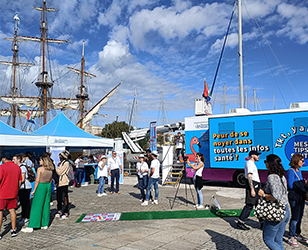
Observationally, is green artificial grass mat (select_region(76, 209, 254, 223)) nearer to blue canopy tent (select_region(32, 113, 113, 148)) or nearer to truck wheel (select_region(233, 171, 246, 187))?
truck wheel (select_region(233, 171, 246, 187))

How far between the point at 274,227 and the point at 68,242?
3803mm

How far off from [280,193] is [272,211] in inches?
11.6

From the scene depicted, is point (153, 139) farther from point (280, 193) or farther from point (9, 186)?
point (280, 193)

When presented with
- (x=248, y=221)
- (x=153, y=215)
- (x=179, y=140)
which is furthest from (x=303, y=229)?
(x=179, y=140)

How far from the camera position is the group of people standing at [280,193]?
3.74 meters

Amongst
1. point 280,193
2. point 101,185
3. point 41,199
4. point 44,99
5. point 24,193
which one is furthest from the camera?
point 44,99

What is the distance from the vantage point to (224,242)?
516 centimetres

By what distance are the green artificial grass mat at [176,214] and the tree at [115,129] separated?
142 ft

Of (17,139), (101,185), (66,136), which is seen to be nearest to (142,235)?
(101,185)

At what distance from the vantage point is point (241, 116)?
39.0 ft

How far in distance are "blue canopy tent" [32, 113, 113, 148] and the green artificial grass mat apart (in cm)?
608

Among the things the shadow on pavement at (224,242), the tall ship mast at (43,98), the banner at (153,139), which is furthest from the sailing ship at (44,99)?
the shadow on pavement at (224,242)

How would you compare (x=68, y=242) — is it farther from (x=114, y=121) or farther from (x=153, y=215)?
(x=114, y=121)

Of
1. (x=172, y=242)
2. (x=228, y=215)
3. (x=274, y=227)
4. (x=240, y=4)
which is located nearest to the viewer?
(x=274, y=227)
